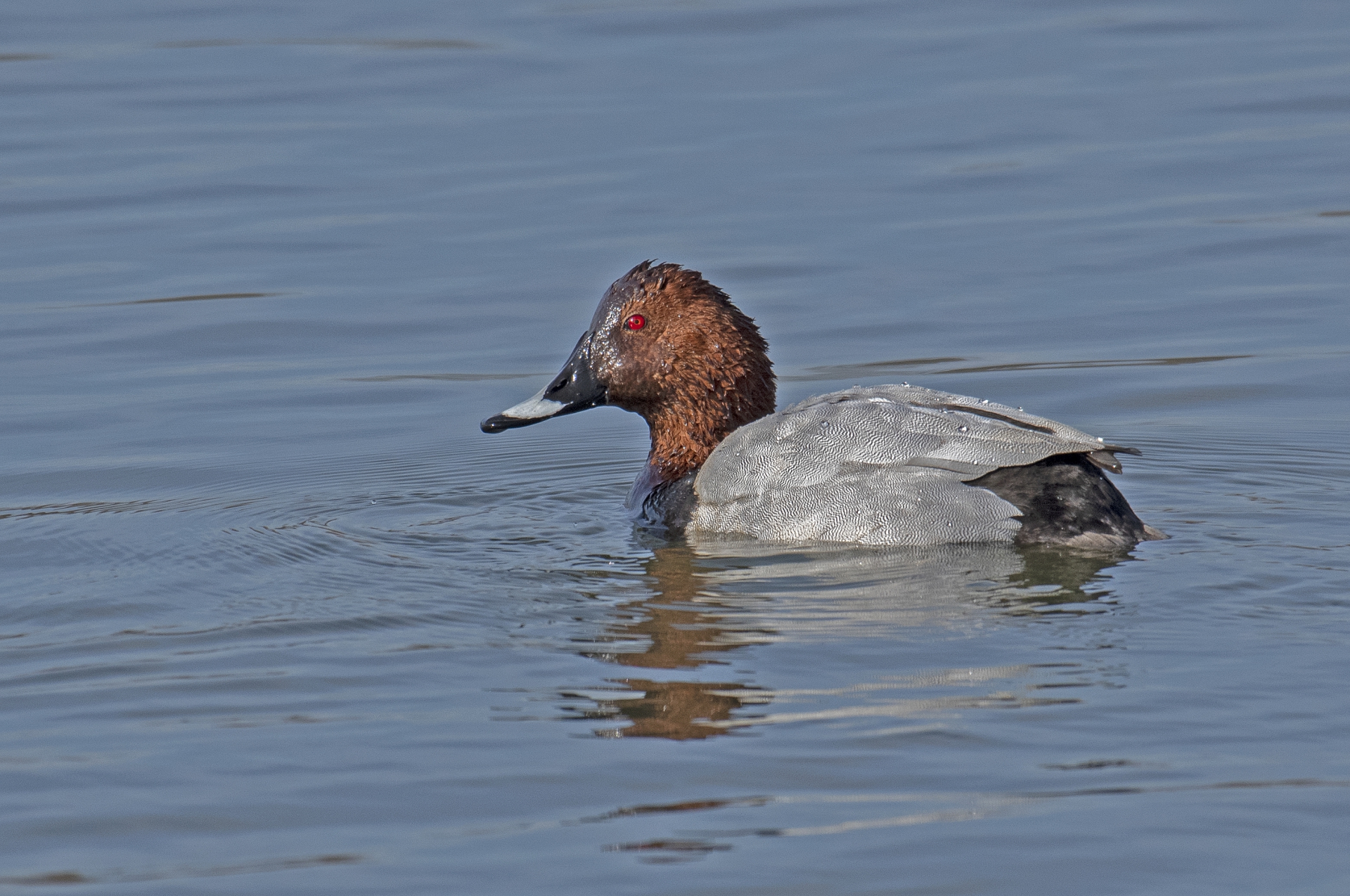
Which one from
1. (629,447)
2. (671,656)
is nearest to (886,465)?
(671,656)

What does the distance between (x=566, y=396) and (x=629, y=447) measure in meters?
1.29

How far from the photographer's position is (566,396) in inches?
346

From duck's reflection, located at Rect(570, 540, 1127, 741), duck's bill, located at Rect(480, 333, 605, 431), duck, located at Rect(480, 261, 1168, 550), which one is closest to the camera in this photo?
duck's reflection, located at Rect(570, 540, 1127, 741)

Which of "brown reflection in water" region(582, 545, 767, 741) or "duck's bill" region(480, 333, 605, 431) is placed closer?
Result: "brown reflection in water" region(582, 545, 767, 741)

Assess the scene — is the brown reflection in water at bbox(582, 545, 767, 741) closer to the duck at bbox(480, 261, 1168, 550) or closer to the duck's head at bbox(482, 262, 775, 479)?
the duck at bbox(480, 261, 1168, 550)

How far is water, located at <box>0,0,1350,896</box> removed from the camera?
496 centimetres

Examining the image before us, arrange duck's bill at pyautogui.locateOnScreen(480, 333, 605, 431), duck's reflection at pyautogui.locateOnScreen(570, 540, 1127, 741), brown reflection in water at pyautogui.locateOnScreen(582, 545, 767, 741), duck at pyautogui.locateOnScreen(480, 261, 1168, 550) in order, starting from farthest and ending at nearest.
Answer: duck's bill at pyautogui.locateOnScreen(480, 333, 605, 431)
duck at pyautogui.locateOnScreen(480, 261, 1168, 550)
duck's reflection at pyautogui.locateOnScreen(570, 540, 1127, 741)
brown reflection in water at pyautogui.locateOnScreen(582, 545, 767, 741)

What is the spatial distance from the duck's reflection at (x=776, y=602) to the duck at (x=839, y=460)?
10 cm

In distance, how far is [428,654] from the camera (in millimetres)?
6293

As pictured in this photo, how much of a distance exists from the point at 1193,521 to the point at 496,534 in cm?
274

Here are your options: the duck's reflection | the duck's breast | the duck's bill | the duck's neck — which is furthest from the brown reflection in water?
the duck's bill

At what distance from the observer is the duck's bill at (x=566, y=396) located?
8.71 metres

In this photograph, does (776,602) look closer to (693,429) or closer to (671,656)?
(671,656)

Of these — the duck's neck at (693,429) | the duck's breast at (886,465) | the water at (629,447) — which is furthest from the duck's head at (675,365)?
the duck's breast at (886,465)
